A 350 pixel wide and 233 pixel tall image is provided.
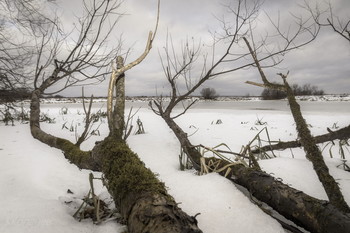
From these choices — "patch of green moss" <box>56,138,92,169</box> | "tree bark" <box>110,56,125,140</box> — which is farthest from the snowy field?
"tree bark" <box>110,56,125,140</box>

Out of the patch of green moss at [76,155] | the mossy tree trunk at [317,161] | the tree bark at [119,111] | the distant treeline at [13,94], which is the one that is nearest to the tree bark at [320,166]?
the mossy tree trunk at [317,161]

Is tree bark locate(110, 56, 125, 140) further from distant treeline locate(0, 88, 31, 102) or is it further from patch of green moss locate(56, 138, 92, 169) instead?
distant treeline locate(0, 88, 31, 102)

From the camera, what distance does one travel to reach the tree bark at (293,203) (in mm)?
1059

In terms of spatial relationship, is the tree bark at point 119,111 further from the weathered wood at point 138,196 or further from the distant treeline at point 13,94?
the distant treeline at point 13,94

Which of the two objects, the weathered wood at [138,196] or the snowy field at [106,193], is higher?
the weathered wood at [138,196]

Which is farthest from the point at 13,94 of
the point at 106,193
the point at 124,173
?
the point at 124,173

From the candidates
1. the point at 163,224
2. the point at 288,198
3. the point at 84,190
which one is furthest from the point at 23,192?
the point at 288,198

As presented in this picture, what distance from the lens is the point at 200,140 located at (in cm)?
426

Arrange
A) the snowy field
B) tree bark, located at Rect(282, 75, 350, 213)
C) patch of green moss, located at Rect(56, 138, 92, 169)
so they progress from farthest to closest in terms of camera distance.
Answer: patch of green moss, located at Rect(56, 138, 92, 169) < tree bark, located at Rect(282, 75, 350, 213) < the snowy field

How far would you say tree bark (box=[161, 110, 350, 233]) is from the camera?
3.47 ft

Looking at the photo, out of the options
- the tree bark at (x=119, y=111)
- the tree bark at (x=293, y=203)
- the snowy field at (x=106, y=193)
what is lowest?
the snowy field at (x=106, y=193)

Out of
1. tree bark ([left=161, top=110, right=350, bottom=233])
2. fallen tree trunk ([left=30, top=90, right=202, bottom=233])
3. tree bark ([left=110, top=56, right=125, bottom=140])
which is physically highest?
tree bark ([left=110, top=56, right=125, bottom=140])

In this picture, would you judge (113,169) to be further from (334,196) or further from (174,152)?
(174,152)

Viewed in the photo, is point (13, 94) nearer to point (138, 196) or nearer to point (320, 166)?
point (138, 196)
